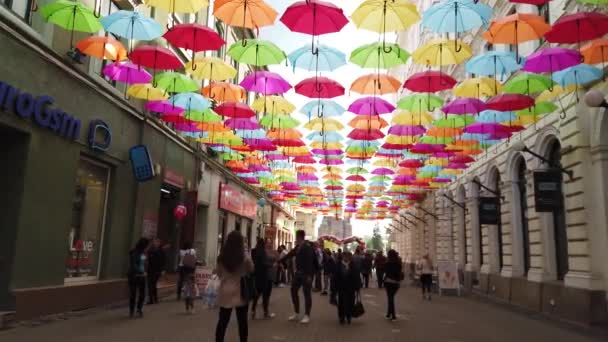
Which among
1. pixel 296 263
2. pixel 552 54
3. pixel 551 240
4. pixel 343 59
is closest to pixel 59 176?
pixel 296 263

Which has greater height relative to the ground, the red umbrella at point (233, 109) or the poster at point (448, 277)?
the red umbrella at point (233, 109)

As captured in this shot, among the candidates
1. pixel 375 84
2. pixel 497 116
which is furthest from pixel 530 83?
pixel 375 84

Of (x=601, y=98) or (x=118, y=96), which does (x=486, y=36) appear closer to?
(x=601, y=98)

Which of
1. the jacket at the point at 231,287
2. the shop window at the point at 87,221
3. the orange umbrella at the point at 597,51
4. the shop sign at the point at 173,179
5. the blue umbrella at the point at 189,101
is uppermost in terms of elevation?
the orange umbrella at the point at 597,51

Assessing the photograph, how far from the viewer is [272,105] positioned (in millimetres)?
15609

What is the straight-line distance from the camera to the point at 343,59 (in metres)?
13.1

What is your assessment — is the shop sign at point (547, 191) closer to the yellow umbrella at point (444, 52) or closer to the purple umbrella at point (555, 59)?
the purple umbrella at point (555, 59)

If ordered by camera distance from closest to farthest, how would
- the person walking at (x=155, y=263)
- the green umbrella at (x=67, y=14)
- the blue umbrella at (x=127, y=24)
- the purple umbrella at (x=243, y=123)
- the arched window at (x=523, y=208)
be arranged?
the green umbrella at (x=67, y=14), the blue umbrella at (x=127, y=24), the person walking at (x=155, y=263), the purple umbrella at (x=243, y=123), the arched window at (x=523, y=208)

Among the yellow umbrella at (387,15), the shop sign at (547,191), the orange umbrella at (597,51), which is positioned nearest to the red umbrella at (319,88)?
the yellow umbrella at (387,15)

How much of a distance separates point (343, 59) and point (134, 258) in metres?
7.12

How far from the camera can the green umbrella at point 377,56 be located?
1198 cm

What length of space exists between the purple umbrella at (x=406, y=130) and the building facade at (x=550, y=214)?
3.21 m

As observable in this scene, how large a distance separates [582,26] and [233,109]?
29.8 ft

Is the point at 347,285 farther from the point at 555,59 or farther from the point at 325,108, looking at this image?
the point at 325,108
